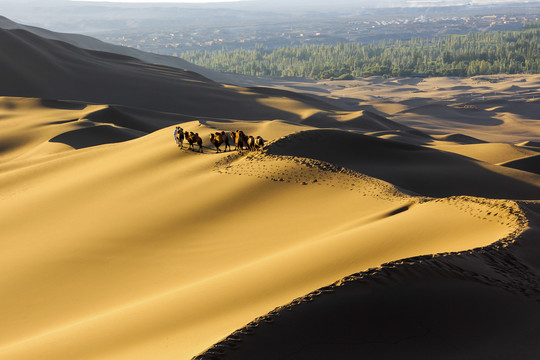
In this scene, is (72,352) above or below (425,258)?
below

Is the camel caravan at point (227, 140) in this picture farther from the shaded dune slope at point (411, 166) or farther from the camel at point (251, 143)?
the shaded dune slope at point (411, 166)

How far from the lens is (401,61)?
143 metres

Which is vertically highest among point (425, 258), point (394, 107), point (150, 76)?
point (425, 258)

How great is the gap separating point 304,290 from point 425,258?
1.31 metres

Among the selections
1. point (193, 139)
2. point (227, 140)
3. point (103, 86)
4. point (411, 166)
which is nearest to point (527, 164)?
point (411, 166)

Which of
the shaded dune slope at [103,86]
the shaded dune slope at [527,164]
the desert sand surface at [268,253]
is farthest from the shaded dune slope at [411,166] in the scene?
the shaded dune slope at [103,86]

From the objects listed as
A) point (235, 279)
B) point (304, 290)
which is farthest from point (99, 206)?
point (304, 290)

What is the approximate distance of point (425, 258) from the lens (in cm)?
623

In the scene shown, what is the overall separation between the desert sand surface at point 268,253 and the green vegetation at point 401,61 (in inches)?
4227

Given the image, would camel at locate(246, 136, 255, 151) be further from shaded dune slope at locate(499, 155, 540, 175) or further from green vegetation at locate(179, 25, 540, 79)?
green vegetation at locate(179, 25, 540, 79)

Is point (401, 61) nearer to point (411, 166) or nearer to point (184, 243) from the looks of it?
point (411, 166)

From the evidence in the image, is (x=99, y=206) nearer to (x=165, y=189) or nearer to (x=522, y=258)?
(x=165, y=189)

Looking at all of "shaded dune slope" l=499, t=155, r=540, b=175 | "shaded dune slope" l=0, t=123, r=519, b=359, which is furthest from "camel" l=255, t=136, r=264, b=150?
"shaded dune slope" l=499, t=155, r=540, b=175

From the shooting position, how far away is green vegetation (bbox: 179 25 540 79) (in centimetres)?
12307
